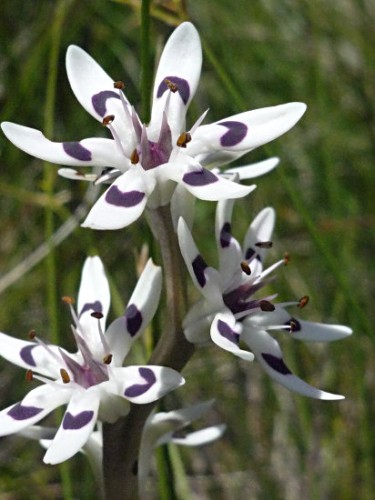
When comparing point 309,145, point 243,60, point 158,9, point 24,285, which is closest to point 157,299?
→ point 158,9

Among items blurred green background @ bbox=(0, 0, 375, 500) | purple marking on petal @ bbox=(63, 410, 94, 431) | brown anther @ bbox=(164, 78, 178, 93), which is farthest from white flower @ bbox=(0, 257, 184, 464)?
blurred green background @ bbox=(0, 0, 375, 500)

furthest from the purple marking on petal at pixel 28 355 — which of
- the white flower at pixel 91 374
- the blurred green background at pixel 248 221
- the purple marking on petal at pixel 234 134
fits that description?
the blurred green background at pixel 248 221

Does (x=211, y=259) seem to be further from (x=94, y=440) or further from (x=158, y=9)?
(x=94, y=440)

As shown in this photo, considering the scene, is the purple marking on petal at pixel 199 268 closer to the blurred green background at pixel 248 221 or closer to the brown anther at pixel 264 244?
the brown anther at pixel 264 244

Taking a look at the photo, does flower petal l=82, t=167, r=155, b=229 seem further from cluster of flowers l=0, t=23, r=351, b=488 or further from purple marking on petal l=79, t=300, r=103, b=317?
purple marking on petal l=79, t=300, r=103, b=317

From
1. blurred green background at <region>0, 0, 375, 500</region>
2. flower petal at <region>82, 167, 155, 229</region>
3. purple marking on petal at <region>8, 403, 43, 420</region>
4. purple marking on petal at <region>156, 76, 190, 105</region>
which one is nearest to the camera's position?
flower petal at <region>82, 167, 155, 229</region>

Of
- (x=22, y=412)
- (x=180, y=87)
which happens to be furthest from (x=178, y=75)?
(x=22, y=412)
